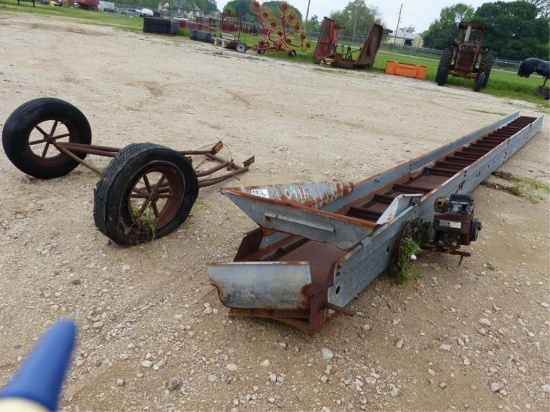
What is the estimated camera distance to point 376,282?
130 inches

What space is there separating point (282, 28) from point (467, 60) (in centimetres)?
911

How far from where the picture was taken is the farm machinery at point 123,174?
10.3ft

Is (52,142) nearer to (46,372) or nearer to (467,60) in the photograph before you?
(46,372)

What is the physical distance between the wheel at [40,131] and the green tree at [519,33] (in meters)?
72.4

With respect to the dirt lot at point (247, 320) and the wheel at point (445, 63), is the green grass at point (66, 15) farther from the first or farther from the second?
the dirt lot at point (247, 320)

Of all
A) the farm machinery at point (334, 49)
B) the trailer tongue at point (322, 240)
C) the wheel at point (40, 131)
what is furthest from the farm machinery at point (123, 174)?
the farm machinery at point (334, 49)

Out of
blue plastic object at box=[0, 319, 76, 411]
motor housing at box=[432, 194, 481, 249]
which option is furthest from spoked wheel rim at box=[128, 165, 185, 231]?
blue plastic object at box=[0, 319, 76, 411]

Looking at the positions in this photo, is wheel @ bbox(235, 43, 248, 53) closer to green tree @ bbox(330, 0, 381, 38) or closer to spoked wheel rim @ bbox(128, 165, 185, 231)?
spoked wheel rim @ bbox(128, 165, 185, 231)

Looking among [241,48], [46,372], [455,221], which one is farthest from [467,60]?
[46,372]

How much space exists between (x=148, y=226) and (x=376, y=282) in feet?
6.21

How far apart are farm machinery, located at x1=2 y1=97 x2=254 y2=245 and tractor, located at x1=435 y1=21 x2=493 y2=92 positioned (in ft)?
55.2

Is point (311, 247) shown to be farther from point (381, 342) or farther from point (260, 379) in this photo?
point (260, 379)

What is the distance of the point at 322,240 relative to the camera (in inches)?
108

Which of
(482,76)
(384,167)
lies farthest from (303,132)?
(482,76)
